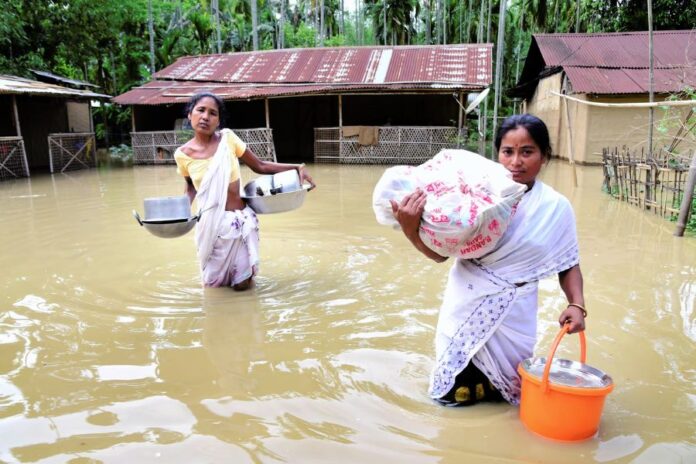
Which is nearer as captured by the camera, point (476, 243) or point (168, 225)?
point (476, 243)

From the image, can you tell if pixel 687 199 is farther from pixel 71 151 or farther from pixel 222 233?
pixel 71 151

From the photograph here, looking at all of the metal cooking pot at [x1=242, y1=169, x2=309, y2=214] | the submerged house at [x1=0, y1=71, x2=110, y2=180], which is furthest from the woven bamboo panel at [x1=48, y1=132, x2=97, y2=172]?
the metal cooking pot at [x1=242, y1=169, x2=309, y2=214]

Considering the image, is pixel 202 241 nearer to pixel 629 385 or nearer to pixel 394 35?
pixel 629 385

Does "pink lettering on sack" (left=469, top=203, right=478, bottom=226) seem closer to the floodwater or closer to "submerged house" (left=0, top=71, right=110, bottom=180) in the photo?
the floodwater

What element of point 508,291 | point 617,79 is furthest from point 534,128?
point 617,79

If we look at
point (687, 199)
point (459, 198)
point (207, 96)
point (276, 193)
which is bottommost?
point (687, 199)

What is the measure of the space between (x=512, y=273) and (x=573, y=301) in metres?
0.25

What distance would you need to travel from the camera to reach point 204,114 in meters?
3.68

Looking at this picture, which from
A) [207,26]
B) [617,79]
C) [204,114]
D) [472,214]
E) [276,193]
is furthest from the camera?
[207,26]

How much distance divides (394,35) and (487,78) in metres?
18.0

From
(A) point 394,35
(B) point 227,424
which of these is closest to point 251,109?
(A) point 394,35

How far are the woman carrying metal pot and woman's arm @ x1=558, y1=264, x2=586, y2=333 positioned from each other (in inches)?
87.2

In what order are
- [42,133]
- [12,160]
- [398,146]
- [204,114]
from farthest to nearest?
[42,133] < [398,146] < [12,160] < [204,114]

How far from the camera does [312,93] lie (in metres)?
15.4
